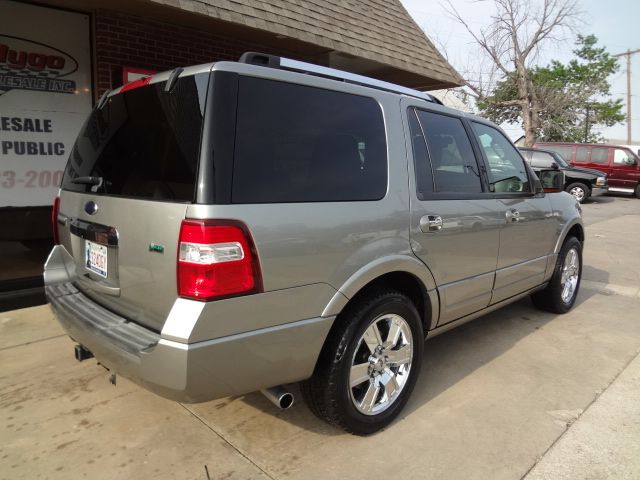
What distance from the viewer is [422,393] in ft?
10.5

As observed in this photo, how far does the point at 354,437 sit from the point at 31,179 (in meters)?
4.56

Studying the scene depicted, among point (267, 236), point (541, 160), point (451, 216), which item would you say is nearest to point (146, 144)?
point (267, 236)

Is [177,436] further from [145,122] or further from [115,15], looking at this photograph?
[115,15]

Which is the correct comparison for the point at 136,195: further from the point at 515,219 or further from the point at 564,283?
the point at 564,283

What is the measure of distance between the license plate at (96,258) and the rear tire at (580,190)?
692 inches

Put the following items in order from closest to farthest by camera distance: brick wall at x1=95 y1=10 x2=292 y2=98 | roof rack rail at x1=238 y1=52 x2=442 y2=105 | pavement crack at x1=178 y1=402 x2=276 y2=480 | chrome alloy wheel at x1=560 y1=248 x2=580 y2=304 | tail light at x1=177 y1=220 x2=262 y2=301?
tail light at x1=177 y1=220 x2=262 y2=301, roof rack rail at x1=238 y1=52 x2=442 y2=105, pavement crack at x1=178 y1=402 x2=276 y2=480, chrome alloy wheel at x1=560 y1=248 x2=580 y2=304, brick wall at x1=95 y1=10 x2=292 y2=98

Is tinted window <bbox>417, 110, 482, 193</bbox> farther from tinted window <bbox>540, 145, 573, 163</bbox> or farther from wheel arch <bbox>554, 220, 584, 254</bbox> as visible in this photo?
tinted window <bbox>540, 145, 573, 163</bbox>

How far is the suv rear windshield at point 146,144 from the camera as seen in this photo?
203 centimetres

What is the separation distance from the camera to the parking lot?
2.42 meters

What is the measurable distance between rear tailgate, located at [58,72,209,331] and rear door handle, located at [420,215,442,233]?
1.41m

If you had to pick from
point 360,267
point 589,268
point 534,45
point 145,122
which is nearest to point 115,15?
point 145,122

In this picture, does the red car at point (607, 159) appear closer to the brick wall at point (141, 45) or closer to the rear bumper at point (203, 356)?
the brick wall at point (141, 45)

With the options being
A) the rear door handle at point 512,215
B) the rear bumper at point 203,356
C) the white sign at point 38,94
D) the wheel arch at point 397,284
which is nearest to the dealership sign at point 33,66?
the white sign at point 38,94

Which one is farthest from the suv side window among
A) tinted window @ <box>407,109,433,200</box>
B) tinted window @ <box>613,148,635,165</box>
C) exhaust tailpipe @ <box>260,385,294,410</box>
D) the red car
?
tinted window @ <box>613,148,635,165</box>
